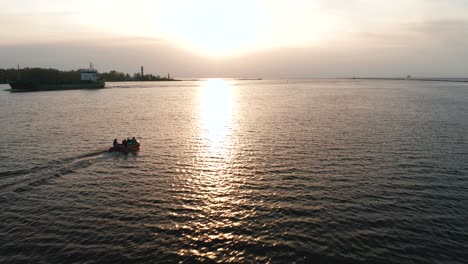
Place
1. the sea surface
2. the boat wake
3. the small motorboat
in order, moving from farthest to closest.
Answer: the small motorboat → the boat wake → the sea surface

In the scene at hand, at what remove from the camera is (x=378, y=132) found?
67812 mm

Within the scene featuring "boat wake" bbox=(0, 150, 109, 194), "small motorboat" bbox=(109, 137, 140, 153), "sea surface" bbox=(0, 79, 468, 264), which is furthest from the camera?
"small motorboat" bbox=(109, 137, 140, 153)

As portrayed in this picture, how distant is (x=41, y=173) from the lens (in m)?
40.3

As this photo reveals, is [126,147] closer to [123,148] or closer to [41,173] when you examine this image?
[123,148]

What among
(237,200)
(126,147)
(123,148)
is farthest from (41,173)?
(237,200)

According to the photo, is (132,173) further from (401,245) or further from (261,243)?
(401,245)

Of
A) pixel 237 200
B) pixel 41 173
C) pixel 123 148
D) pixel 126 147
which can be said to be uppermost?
pixel 126 147

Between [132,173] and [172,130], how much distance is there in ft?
112

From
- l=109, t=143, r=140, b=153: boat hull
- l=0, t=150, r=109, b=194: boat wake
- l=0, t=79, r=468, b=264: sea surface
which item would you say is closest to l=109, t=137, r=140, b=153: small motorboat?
l=109, t=143, r=140, b=153: boat hull

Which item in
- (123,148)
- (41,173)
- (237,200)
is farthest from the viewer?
(123,148)

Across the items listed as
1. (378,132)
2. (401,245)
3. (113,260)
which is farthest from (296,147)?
(113,260)

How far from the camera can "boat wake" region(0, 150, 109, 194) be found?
118 ft

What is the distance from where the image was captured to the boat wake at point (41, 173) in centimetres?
3594

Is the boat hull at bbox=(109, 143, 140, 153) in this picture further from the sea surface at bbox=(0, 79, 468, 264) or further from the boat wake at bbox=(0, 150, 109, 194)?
the boat wake at bbox=(0, 150, 109, 194)
